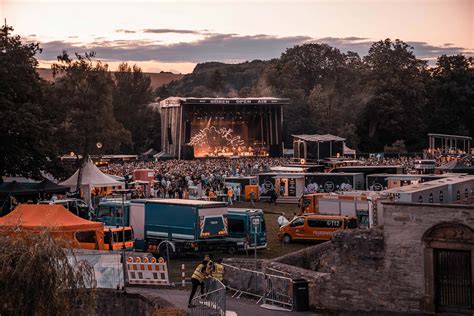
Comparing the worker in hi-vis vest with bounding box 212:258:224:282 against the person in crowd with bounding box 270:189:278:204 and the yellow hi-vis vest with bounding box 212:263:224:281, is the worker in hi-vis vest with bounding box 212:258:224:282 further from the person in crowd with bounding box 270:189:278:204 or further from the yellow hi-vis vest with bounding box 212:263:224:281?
the person in crowd with bounding box 270:189:278:204

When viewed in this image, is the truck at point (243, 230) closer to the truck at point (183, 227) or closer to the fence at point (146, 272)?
the truck at point (183, 227)

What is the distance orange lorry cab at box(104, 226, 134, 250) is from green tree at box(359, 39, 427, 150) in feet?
240

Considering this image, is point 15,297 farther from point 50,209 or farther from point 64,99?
point 64,99

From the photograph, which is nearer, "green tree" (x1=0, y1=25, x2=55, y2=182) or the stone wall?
the stone wall

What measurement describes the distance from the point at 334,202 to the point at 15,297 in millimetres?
20455

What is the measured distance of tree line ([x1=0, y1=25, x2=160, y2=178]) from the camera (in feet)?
118

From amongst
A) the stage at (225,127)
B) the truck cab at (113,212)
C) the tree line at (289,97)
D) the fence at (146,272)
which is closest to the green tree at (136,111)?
the tree line at (289,97)

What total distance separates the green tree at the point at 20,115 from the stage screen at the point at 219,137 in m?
48.4

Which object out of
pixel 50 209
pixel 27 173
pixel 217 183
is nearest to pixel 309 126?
pixel 217 183

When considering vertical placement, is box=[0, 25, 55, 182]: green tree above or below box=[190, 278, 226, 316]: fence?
above

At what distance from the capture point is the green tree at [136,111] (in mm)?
105562

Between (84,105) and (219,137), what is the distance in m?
43.9

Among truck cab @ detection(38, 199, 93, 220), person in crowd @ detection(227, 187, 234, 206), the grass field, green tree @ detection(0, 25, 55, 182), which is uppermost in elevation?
green tree @ detection(0, 25, 55, 182)

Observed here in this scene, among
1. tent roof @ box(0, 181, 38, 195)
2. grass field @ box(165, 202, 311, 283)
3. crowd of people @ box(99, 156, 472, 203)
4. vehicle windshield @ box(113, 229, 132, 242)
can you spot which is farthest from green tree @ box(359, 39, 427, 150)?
vehicle windshield @ box(113, 229, 132, 242)
